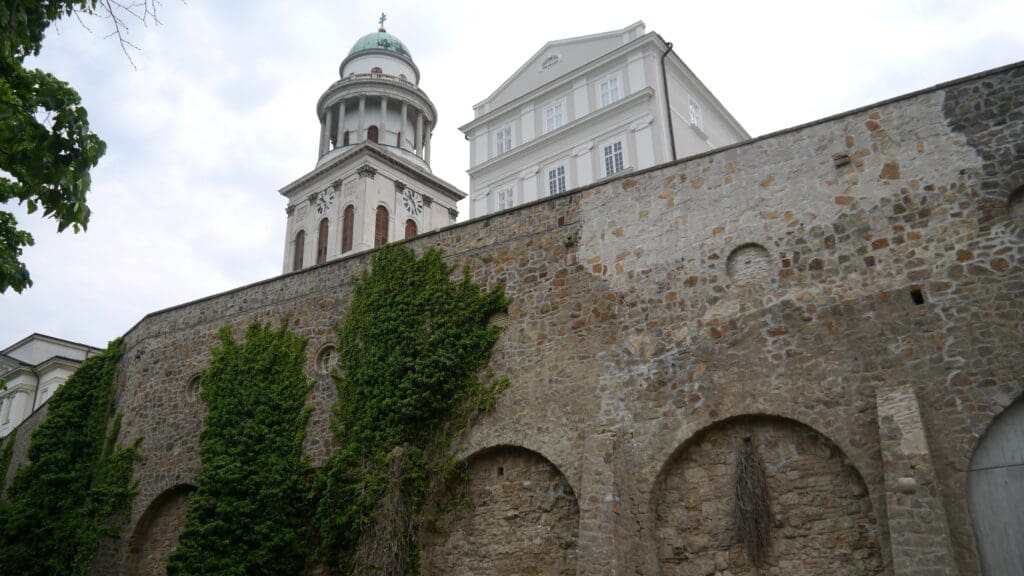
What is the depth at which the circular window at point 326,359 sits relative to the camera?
58.3 feet

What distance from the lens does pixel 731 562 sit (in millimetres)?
12227

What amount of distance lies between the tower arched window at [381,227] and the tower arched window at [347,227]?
4.02 feet

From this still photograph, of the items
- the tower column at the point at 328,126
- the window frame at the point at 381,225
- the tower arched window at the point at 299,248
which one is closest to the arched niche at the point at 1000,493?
the window frame at the point at 381,225

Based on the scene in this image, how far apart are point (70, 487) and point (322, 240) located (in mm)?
24500

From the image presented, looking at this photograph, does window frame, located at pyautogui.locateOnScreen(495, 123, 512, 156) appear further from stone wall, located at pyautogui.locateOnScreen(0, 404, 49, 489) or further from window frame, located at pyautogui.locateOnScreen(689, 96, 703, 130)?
stone wall, located at pyautogui.locateOnScreen(0, 404, 49, 489)

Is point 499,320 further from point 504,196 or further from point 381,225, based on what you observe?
point 381,225

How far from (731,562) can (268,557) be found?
8777mm

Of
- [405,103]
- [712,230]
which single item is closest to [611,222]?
[712,230]

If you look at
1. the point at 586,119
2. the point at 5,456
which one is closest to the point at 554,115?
the point at 586,119

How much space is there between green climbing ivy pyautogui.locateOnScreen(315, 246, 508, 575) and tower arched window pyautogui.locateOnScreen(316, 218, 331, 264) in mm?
26820

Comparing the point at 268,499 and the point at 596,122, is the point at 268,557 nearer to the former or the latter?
the point at 268,499

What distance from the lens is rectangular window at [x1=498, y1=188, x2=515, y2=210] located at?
111 feet

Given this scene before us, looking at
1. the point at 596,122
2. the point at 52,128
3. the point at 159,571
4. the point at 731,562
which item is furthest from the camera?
the point at 596,122

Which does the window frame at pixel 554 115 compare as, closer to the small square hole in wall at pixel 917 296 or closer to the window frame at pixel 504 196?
the window frame at pixel 504 196
